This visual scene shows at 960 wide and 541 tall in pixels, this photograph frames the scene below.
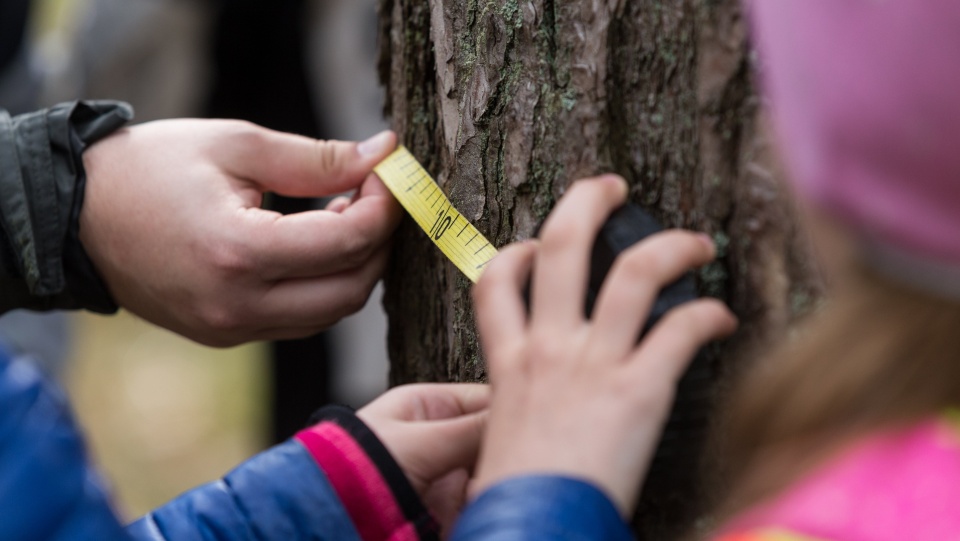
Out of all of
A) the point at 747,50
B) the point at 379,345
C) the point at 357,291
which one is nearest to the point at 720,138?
the point at 747,50

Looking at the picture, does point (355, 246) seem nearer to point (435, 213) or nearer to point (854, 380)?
point (435, 213)

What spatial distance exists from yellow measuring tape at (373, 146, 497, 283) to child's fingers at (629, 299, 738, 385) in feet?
1.23

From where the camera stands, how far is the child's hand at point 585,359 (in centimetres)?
84

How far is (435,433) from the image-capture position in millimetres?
1078

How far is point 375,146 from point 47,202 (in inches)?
18.0

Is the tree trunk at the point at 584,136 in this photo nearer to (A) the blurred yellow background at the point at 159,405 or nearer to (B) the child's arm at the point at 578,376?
(B) the child's arm at the point at 578,376

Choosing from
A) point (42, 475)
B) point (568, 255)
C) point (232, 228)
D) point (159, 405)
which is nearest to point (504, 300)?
point (568, 255)

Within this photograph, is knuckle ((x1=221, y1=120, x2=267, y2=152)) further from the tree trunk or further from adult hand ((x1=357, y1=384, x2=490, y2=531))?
adult hand ((x1=357, y1=384, x2=490, y2=531))

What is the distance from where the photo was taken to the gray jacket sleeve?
1396 millimetres

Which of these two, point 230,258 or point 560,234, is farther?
point 230,258

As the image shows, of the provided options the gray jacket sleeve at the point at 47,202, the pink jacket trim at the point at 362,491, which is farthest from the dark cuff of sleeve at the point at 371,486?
the gray jacket sleeve at the point at 47,202

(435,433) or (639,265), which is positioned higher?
(639,265)

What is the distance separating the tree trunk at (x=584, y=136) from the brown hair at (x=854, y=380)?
14 cm

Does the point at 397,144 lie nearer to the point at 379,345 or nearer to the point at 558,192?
the point at 558,192
